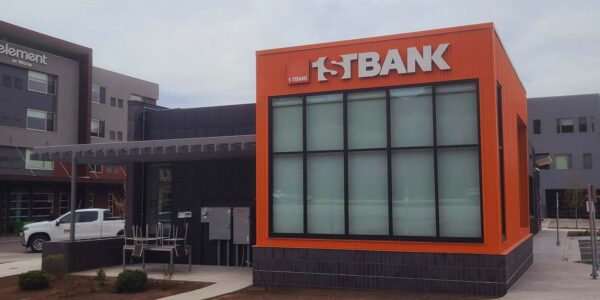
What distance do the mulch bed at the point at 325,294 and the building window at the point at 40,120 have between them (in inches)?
1327

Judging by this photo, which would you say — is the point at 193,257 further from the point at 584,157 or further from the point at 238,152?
the point at 584,157

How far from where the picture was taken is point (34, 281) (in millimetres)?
13469

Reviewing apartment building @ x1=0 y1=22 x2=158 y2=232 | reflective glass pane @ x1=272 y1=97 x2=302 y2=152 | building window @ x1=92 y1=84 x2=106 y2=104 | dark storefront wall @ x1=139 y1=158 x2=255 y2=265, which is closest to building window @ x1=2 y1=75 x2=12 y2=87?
apartment building @ x1=0 y1=22 x2=158 y2=232

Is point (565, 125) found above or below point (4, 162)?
above

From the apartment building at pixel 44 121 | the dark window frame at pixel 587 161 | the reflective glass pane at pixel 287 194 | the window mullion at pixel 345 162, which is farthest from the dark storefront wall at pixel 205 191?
the dark window frame at pixel 587 161

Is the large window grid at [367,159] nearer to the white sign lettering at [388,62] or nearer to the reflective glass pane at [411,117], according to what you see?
the reflective glass pane at [411,117]

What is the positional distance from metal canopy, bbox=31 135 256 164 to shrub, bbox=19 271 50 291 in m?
3.53

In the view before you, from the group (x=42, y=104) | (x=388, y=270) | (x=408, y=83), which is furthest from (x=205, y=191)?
(x=42, y=104)

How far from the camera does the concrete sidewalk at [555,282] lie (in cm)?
1164

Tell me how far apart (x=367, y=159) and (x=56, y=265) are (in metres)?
8.47

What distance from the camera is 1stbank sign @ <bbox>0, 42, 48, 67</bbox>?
39281 mm

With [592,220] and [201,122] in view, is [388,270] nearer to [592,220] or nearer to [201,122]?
[592,220]

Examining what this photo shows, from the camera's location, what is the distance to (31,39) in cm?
4125

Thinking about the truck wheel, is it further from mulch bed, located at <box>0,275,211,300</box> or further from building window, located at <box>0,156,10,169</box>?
building window, located at <box>0,156,10,169</box>
